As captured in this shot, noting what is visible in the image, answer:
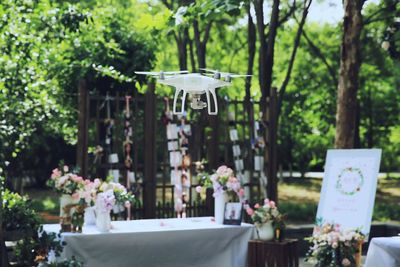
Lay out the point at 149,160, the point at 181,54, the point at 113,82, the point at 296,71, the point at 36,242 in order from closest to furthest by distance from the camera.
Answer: the point at 36,242 → the point at 149,160 → the point at 113,82 → the point at 181,54 → the point at 296,71

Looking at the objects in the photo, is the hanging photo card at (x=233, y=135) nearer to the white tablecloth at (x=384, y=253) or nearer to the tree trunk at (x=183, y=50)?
the white tablecloth at (x=384, y=253)

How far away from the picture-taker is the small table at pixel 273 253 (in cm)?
588

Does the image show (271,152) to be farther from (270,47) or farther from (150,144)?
(270,47)

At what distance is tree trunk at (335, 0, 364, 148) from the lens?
8.07 m

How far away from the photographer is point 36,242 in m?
5.43

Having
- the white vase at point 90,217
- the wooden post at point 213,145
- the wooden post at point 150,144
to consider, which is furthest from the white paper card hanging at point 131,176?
the white vase at point 90,217

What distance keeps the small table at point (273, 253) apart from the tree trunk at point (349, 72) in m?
2.60

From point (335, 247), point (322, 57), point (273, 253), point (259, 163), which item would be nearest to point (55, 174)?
point (273, 253)

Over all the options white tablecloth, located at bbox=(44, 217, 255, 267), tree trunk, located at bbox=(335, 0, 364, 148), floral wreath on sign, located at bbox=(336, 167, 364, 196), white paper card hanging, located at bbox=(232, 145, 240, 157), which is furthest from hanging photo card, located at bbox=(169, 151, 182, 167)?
floral wreath on sign, located at bbox=(336, 167, 364, 196)

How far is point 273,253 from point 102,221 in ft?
5.01

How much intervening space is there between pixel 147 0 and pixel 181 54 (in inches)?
94.8

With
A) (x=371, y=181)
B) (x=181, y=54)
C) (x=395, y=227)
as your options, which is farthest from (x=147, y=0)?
(x=371, y=181)

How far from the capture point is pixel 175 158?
9086 mm

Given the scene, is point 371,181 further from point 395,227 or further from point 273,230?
point 395,227
